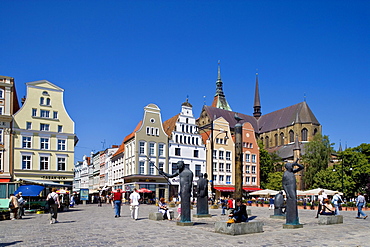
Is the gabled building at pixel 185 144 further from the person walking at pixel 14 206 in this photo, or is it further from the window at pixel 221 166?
the person walking at pixel 14 206

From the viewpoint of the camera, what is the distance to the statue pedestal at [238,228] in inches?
535

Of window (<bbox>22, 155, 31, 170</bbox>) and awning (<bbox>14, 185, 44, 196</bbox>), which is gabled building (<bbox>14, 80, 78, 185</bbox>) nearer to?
window (<bbox>22, 155, 31, 170</bbox>)

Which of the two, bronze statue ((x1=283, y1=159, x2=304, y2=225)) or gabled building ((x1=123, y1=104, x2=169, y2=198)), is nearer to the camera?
bronze statue ((x1=283, y1=159, x2=304, y2=225))

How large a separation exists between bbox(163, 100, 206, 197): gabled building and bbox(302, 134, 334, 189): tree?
87.3 feet

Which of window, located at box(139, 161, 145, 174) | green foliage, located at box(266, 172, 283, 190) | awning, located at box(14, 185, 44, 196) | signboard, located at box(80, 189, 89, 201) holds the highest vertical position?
window, located at box(139, 161, 145, 174)

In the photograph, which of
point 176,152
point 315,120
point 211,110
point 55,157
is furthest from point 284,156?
point 55,157

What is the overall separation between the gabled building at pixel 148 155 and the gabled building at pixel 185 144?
1275 millimetres

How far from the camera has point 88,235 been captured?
533 inches

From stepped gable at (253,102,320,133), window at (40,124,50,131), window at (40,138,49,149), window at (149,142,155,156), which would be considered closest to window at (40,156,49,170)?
window at (40,138,49,149)

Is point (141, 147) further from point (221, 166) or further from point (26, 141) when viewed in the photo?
point (26, 141)

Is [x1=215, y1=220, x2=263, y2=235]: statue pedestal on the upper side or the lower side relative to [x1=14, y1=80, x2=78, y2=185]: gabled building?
lower

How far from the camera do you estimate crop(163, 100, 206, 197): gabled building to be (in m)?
58.0

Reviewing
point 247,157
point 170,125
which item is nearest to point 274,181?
point 247,157

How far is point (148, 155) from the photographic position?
55.5 meters
